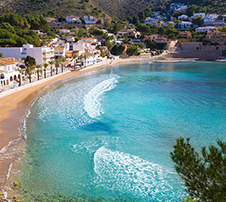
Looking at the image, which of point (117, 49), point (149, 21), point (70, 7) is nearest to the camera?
point (117, 49)

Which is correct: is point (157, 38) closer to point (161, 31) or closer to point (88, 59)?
point (161, 31)

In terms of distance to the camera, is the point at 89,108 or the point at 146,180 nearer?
the point at 146,180

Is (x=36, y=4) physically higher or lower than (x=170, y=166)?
higher

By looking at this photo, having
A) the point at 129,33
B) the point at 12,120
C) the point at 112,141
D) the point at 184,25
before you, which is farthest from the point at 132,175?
the point at 184,25

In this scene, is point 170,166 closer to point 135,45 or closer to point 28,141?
point 28,141

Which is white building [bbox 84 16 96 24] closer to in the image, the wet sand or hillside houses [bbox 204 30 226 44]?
hillside houses [bbox 204 30 226 44]

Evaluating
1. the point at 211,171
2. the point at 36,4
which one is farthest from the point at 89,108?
the point at 36,4

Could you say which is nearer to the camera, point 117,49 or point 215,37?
point 117,49

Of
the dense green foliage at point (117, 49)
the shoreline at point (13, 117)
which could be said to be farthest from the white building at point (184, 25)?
the shoreline at point (13, 117)
